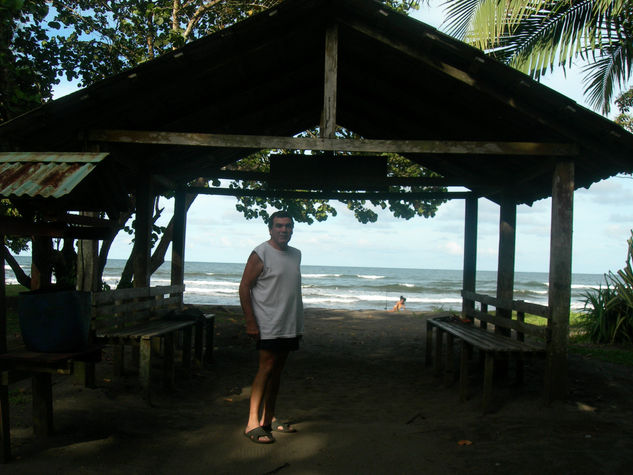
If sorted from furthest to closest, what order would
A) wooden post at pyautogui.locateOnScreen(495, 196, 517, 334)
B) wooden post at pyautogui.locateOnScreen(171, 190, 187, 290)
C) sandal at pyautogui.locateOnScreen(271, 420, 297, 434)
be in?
wooden post at pyautogui.locateOnScreen(171, 190, 187, 290) → wooden post at pyautogui.locateOnScreen(495, 196, 517, 334) → sandal at pyautogui.locateOnScreen(271, 420, 297, 434)

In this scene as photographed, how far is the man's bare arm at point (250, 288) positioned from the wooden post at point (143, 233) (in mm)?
3968

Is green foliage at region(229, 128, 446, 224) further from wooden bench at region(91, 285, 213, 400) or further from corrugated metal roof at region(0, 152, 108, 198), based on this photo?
corrugated metal roof at region(0, 152, 108, 198)

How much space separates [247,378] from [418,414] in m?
2.71

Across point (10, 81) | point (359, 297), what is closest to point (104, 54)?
point (10, 81)

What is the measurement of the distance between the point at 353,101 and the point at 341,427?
5.47 m

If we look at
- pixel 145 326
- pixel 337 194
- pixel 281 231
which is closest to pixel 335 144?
pixel 281 231

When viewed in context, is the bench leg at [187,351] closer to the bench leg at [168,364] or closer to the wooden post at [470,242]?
the bench leg at [168,364]

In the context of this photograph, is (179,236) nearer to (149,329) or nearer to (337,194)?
(337,194)

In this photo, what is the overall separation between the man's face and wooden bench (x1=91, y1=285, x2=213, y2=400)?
2.16m

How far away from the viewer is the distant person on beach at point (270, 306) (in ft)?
15.5

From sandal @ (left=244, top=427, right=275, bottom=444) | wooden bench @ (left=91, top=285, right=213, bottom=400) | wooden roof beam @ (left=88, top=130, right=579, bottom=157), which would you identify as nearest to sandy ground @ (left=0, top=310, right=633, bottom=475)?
sandal @ (left=244, top=427, right=275, bottom=444)

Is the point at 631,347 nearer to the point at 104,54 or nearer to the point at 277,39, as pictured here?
the point at 277,39

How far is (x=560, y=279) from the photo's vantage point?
6.49 m

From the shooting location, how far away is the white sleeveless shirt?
4.73 m
